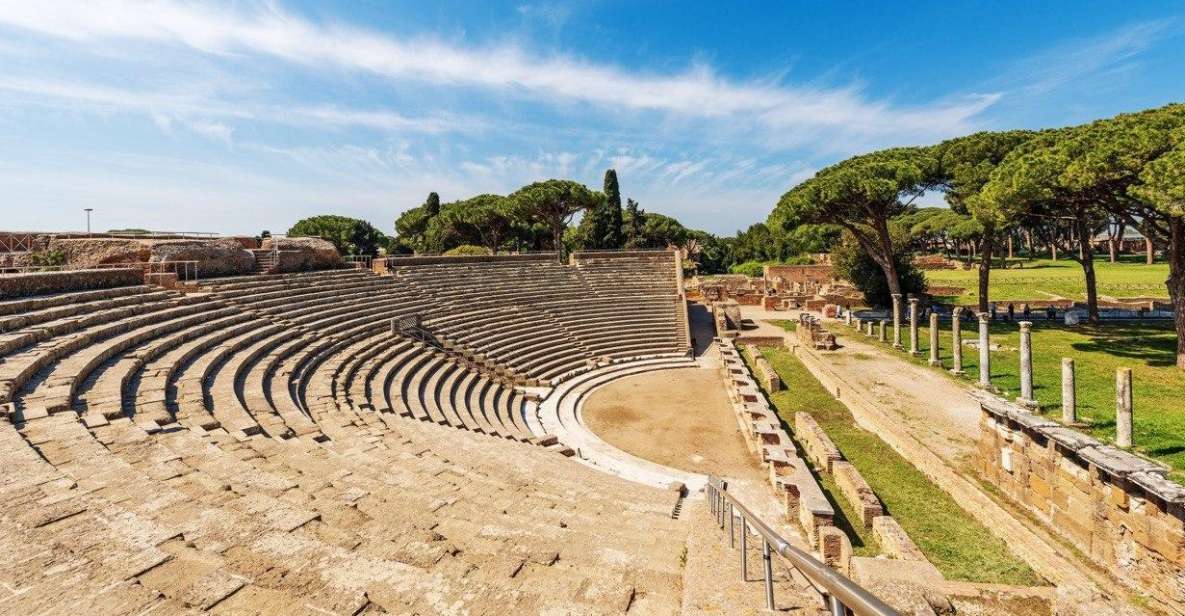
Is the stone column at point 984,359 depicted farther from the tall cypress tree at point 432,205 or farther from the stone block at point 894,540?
the tall cypress tree at point 432,205

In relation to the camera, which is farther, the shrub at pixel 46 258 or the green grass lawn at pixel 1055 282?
the green grass lawn at pixel 1055 282

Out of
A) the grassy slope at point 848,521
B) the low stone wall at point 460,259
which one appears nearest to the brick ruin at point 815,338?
the grassy slope at point 848,521

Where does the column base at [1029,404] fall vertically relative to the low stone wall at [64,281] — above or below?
below

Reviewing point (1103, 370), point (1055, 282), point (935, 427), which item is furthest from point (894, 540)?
point (1055, 282)

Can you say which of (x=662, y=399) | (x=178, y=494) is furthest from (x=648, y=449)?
(x=178, y=494)

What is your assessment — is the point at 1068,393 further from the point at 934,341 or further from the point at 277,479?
the point at 277,479

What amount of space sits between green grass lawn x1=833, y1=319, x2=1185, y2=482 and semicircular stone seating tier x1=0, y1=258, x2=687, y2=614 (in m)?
10.1

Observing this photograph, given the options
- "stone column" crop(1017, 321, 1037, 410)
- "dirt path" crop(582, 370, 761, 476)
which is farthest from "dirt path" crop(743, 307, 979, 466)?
"dirt path" crop(582, 370, 761, 476)

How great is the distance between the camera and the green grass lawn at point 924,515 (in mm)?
7004

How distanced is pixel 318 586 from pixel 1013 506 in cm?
1014

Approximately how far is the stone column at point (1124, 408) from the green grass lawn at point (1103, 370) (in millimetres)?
250

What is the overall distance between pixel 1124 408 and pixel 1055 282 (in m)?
36.3

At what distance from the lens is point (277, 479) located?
578 centimetres

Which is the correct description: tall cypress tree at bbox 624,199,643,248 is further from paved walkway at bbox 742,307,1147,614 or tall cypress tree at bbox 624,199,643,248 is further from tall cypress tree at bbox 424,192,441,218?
paved walkway at bbox 742,307,1147,614
